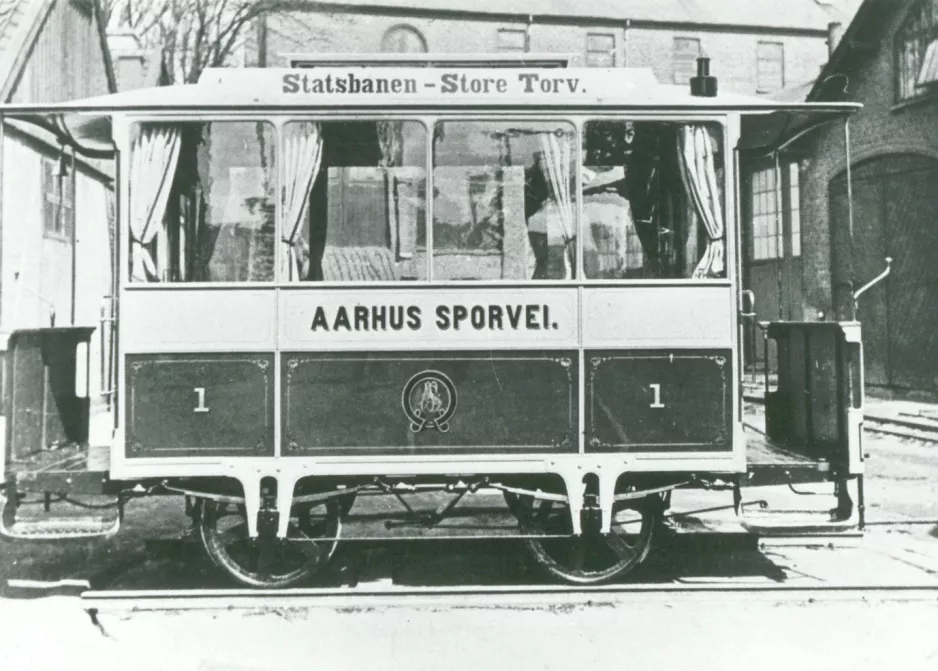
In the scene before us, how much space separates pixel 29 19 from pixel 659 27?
22464 millimetres

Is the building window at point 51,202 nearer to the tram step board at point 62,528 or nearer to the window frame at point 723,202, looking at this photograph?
the tram step board at point 62,528

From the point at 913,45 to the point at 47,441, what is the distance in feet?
45.4

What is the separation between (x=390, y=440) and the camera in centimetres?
544

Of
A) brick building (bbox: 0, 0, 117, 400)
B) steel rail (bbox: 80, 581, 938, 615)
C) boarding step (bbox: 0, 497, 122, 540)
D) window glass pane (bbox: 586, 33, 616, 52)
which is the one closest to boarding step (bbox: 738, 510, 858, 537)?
steel rail (bbox: 80, 581, 938, 615)

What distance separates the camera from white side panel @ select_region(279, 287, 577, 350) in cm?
543

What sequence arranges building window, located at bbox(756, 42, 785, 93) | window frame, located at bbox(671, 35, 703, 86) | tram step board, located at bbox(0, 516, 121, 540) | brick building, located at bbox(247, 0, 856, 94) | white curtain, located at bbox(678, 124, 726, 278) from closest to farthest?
tram step board, located at bbox(0, 516, 121, 540)
white curtain, located at bbox(678, 124, 726, 278)
brick building, located at bbox(247, 0, 856, 94)
window frame, located at bbox(671, 35, 703, 86)
building window, located at bbox(756, 42, 785, 93)

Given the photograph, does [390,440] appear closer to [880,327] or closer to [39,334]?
[39,334]

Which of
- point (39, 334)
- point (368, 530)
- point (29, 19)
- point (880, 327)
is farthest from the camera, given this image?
point (880, 327)

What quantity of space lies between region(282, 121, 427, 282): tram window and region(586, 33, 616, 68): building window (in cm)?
2501

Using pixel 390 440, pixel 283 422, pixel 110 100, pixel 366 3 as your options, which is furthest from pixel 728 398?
pixel 366 3

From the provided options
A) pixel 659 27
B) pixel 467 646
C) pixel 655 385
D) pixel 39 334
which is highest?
pixel 659 27

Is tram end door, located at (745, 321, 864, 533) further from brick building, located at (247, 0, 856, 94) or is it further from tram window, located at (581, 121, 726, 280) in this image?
brick building, located at (247, 0, 856, 94)

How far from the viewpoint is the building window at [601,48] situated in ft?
95.3

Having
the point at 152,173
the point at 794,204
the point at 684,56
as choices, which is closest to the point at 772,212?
the point at 794,204
